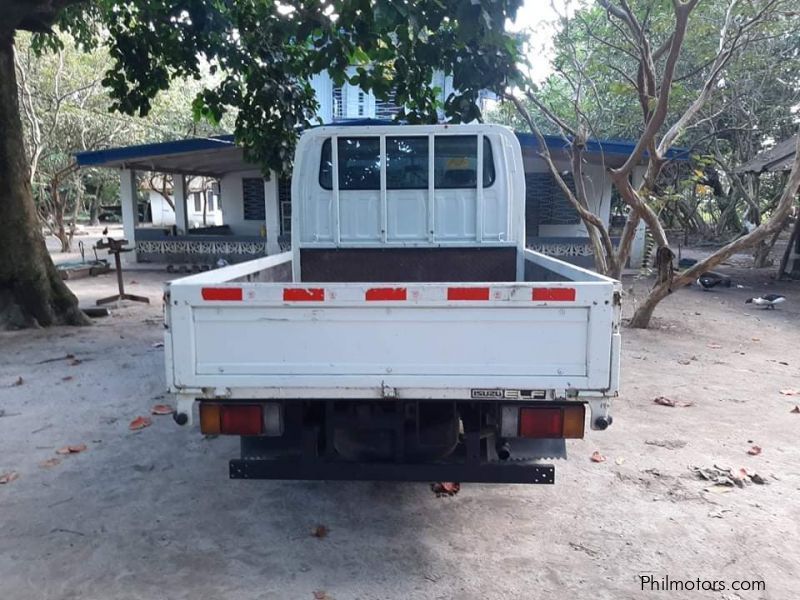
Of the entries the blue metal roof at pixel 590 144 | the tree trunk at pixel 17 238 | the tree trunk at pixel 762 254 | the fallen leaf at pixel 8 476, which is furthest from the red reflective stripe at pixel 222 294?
the tree trunk at pixel 762 254

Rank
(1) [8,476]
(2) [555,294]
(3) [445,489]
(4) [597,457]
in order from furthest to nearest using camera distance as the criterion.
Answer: (4) [597,457] < (1) [8,476] < (3) [445,489] < (2) [555,294]

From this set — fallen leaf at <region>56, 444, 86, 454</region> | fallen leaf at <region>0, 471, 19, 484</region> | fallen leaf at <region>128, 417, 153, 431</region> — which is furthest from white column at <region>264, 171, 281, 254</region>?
fallen leaf at <region>0, 471, 19, 484</region>

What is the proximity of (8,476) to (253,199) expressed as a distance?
1662 centimetres

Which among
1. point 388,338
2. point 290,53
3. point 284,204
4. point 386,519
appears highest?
point 290,53

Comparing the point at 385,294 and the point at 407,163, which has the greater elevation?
the point at 407,163

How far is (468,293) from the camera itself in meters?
2.76

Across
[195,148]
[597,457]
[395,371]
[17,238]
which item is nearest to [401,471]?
[395,371]

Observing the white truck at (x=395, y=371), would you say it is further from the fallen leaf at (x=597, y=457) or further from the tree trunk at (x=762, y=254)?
the tree trunk at (x=762, y=254)

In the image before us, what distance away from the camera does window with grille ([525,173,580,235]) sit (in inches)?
672

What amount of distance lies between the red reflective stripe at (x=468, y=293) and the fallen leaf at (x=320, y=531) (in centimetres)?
159

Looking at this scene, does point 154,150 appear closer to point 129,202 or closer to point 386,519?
point 129,202

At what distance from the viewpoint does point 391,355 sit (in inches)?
112

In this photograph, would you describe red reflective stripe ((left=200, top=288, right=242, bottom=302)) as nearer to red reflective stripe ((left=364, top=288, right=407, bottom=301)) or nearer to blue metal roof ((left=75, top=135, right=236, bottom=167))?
red reflective stripe ((left=364, top=288, right=407, bottom=301))

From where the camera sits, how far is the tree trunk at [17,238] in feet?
27.2
